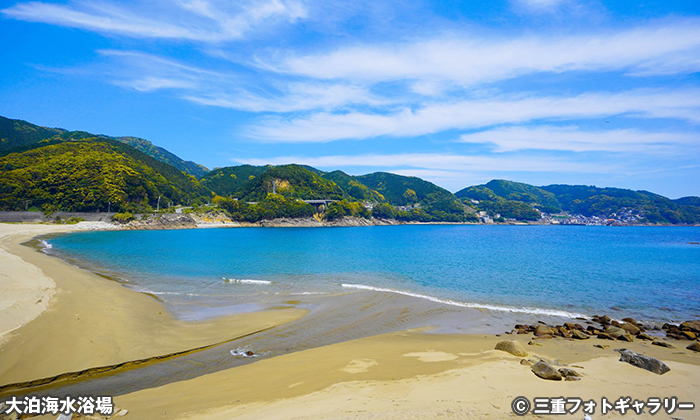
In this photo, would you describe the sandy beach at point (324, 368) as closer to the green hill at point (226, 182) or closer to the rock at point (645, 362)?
the rock at point (645, 362)

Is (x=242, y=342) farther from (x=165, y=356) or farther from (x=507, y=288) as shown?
(x=507, y=288)

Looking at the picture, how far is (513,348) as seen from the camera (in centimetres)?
890

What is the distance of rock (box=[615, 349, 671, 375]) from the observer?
7348 millimetres

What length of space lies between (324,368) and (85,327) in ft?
26.9

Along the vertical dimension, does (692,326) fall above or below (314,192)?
below

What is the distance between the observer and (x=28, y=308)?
34.9 ft

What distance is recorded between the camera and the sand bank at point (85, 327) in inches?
307

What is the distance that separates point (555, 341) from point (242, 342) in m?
10.7

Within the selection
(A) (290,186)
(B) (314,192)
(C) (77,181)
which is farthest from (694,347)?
(A) (290,186)

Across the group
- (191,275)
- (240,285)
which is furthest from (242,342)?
(191,275)

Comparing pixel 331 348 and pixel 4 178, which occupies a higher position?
pixel 4 178

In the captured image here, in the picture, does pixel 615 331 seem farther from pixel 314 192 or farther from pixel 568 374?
pixel 314 192

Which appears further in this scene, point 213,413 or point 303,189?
point 303,189

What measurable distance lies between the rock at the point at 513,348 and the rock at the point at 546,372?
1.72 metres
